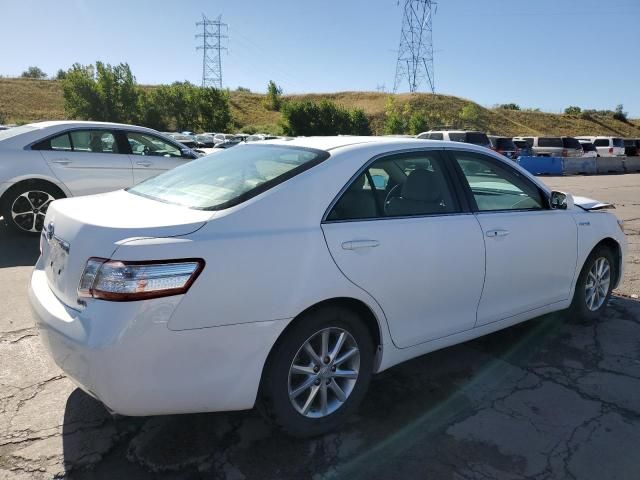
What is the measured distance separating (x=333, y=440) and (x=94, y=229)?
162cm

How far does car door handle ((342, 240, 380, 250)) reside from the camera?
273 centimetres

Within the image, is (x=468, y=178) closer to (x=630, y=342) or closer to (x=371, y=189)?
(x=371, y=189)

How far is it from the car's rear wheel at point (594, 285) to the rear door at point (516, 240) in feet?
0.95

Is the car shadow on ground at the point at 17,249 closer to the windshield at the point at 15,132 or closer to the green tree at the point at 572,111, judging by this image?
the windshield at the point at 15,132

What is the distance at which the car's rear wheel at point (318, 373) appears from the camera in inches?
102

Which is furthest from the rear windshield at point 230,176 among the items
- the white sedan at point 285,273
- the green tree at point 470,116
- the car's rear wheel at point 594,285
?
the green tree at point 470,116

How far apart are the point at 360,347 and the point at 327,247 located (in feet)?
2.00

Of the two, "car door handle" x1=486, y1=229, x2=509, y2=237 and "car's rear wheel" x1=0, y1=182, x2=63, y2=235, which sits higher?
"car door handle" x1=486, y1=229, x2=509, y2=237

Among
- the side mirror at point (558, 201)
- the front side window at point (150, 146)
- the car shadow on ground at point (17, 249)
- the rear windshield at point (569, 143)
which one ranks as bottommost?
the car shadow on ground at point (17, 249)

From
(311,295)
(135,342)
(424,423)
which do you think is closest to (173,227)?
(135,342)

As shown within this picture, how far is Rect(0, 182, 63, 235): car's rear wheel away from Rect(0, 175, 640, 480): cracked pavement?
345 centimetres

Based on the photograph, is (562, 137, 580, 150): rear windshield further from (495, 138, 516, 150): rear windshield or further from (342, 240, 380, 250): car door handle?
(342, 240, 380, 250): car door handle

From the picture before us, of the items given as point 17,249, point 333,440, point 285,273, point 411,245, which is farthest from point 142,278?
point 17,249

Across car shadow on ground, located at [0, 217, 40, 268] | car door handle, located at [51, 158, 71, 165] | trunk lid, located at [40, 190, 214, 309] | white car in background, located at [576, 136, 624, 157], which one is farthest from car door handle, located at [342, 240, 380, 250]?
white car in background, located at [576, 136, 624, 157]
